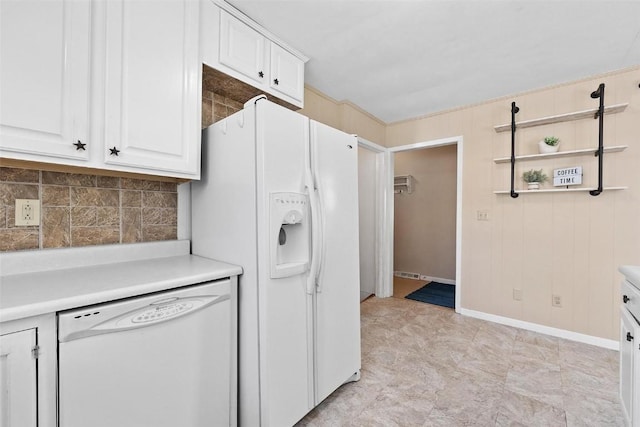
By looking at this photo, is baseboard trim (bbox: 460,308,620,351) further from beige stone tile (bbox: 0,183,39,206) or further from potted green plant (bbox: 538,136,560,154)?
beige stone tile (bbox: 0,183,39,206)

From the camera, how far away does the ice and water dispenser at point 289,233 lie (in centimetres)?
133

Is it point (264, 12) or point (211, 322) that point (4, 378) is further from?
point (264, 12)

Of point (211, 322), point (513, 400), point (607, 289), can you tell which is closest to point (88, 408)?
point (211, 322)

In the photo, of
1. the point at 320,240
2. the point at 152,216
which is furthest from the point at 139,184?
the point at 320,240

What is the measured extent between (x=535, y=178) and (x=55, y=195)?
3645 millimetres

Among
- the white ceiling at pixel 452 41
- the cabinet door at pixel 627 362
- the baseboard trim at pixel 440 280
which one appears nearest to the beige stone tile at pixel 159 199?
the white ceiling at pixel 452 41

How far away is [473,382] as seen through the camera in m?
1.91

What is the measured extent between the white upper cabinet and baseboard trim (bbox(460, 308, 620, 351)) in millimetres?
2887

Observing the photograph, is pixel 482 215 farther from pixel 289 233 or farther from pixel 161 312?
pixel 161 312

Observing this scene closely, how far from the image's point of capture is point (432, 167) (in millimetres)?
4797

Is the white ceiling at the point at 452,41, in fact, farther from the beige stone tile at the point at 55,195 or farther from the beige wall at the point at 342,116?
the beige stone tile at the point at 55,195

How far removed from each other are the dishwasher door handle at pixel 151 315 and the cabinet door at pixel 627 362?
1.87 metres

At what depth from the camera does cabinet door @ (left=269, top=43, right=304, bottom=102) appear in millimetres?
1943

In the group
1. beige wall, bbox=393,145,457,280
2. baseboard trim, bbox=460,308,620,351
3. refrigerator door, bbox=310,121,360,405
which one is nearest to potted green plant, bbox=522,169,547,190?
baseboard trim, bbox=460,308,620,351
